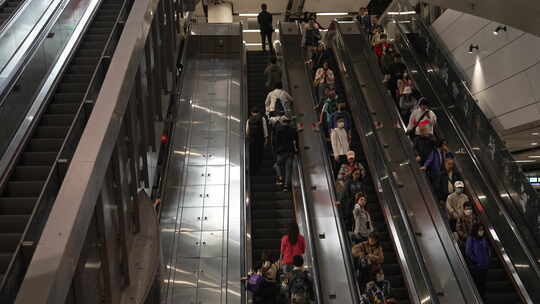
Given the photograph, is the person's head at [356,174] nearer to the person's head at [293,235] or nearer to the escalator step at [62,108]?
the person's head at [293,235]

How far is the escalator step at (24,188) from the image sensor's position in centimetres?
873

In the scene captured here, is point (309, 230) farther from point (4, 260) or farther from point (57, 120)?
point (4, 260)

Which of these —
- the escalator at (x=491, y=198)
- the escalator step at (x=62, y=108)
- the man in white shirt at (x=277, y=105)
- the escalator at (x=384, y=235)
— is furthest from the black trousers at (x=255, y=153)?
the escalator step at (x=62, y=108)

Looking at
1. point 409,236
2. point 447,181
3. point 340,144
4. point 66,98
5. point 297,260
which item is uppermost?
point 340,144

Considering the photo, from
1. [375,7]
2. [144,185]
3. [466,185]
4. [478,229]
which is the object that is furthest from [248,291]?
[375,7]

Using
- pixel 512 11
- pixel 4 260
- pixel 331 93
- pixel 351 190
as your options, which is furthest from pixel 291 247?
pixel 331 93

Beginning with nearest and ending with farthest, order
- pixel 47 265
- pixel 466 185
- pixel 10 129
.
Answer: pixel 47 265, pixel 10 129, pixel 466 185

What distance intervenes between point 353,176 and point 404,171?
1.76 metres

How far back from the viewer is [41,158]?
31.4ft

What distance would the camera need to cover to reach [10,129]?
964 centimetres

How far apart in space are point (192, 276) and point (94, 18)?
20.4ft

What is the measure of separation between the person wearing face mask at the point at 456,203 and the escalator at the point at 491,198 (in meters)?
0.53

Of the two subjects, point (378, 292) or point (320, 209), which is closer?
point (378, 292)

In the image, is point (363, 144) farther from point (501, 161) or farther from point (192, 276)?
point (192, 276)
